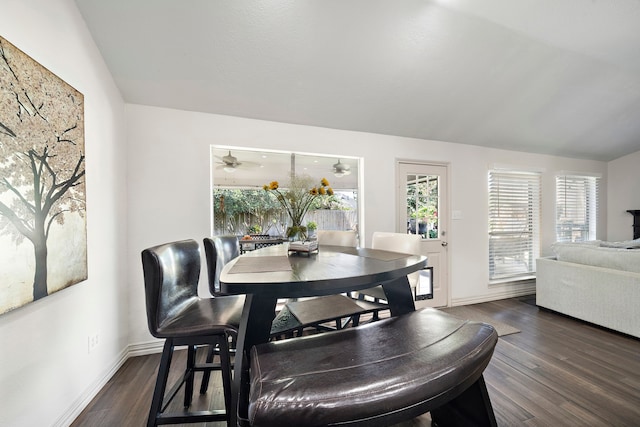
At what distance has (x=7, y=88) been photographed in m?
1.15

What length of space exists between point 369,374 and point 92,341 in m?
2.09

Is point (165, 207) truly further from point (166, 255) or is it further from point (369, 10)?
point (369, 10)

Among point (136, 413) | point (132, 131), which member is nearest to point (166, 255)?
point (136, 413)

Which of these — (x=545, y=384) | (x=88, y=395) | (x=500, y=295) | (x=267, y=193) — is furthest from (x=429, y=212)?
(x=88, y=395)

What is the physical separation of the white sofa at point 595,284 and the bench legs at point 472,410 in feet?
9.11

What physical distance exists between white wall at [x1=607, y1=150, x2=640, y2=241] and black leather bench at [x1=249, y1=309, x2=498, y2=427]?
592cm

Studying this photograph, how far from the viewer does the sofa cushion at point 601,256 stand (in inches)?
102

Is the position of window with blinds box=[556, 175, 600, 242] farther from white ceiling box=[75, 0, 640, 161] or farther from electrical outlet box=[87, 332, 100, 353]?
electrical outlet box=[87, 332, 100, 353]

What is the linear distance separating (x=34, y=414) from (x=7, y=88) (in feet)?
5.22

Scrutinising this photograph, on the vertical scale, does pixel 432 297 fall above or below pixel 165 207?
below

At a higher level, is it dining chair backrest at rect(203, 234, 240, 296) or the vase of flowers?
the vase of flowers

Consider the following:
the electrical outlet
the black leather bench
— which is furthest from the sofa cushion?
the electrical outlet

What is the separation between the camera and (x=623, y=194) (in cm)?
457

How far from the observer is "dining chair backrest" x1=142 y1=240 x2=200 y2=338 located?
1.16 metres
